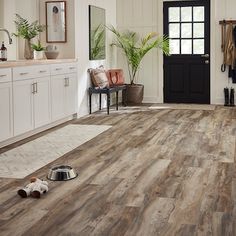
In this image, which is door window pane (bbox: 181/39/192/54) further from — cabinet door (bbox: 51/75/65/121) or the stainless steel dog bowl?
the stainless steel dog bowl

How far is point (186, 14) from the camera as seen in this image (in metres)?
9.22

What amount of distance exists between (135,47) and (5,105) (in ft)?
15.9

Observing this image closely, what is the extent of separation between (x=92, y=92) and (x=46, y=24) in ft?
4.45

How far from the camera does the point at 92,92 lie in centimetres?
795

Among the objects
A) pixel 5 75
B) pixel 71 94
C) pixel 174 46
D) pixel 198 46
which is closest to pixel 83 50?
pixel 71 94

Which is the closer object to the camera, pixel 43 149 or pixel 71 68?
pixel 43 149

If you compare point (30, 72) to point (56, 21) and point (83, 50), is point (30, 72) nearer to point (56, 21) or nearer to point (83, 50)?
point (56, 21)

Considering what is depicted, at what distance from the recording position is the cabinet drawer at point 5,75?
201 inches

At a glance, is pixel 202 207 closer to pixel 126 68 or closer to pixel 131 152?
pixel 131 152

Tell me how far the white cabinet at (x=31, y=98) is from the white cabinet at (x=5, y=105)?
0.40 ft

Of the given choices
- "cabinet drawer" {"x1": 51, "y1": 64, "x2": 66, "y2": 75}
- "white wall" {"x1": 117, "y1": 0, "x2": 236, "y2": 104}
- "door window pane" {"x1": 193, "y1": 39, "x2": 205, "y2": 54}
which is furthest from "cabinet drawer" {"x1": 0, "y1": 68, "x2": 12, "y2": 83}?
"door window pane" {"x1": 193, "y1": 39, "x2": 205, "y2": 54}

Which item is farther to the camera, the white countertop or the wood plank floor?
the white countertop

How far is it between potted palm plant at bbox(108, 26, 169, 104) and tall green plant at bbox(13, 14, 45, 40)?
7.05 feet

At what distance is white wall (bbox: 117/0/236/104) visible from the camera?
909cm
